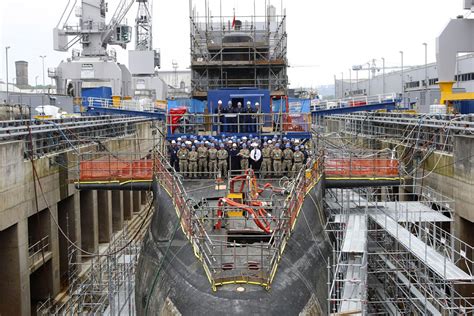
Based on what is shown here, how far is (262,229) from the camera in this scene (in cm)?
1557

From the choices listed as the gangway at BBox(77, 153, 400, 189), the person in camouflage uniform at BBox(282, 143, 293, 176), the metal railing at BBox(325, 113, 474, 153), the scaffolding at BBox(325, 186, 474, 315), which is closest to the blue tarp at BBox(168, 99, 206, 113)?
the metal railing at BBox(325, 113, 474, 153)

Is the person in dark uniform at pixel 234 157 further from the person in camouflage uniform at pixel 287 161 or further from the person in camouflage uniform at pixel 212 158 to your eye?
the person in camouflage uniform at pixel 287 161

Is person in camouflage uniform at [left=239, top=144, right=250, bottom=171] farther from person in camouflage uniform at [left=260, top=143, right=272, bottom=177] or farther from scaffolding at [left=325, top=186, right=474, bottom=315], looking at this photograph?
scaffolding at [left=325, top=186, right=474, bottom=315]

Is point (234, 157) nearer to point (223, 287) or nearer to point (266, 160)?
point (266, 160)

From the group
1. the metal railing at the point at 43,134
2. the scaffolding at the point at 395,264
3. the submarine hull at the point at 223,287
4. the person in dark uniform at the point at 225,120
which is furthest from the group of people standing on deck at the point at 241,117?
the submarine hull at the point at 223,287

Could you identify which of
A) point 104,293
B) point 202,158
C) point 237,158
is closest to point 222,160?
point 202,158

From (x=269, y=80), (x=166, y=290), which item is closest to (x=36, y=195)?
(x=166, y=290)

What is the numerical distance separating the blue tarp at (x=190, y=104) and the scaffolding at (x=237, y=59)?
3.17 feet

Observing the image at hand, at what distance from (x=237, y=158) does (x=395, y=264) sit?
7484mm

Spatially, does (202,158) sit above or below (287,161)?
above

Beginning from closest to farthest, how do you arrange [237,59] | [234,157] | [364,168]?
1. [364,168]
2. [234,157]
3. [237,59]

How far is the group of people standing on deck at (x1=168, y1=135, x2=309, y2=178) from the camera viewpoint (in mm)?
22812

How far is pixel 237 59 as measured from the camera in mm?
37625

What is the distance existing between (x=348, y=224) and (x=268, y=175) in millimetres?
4786
